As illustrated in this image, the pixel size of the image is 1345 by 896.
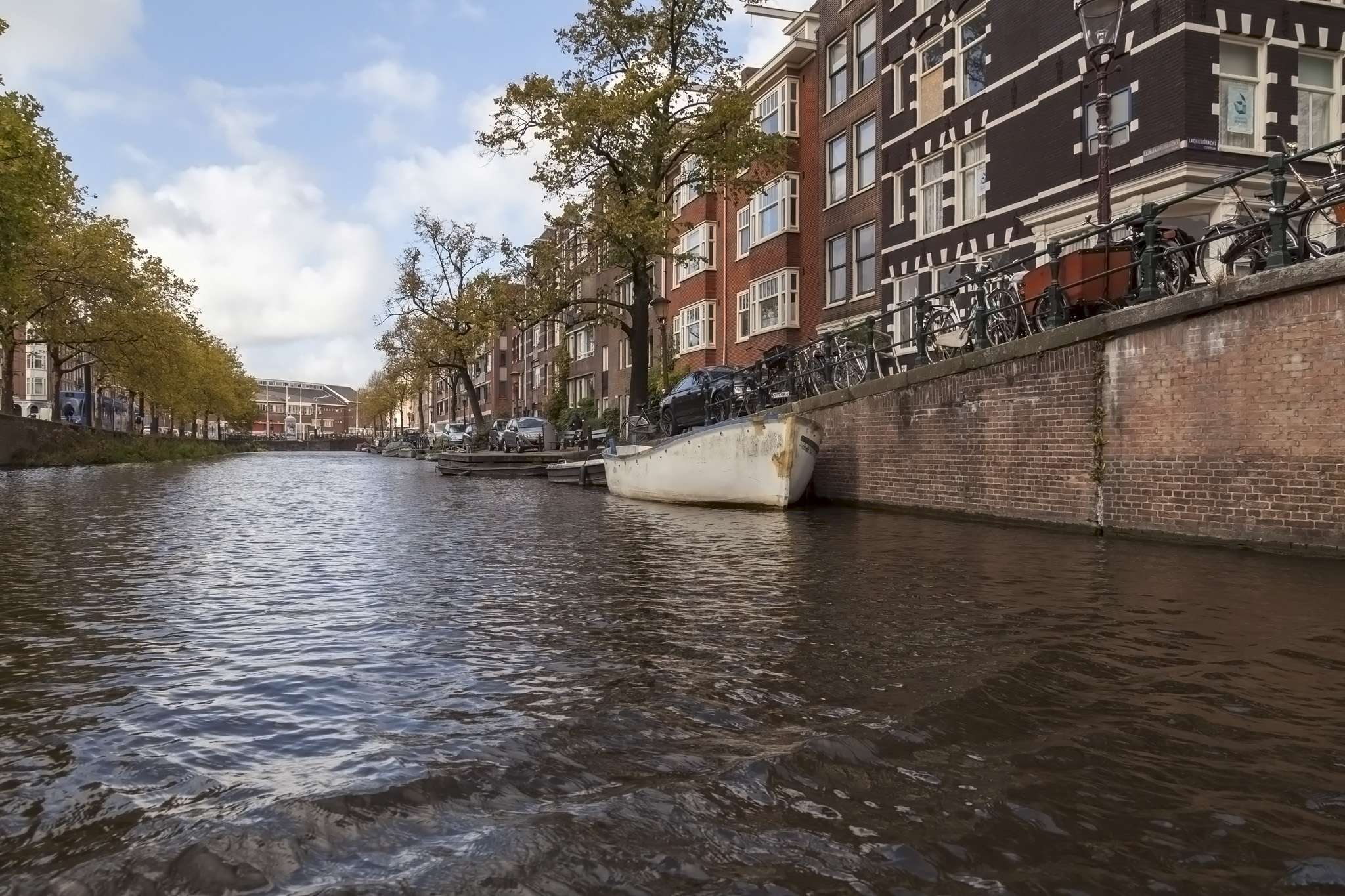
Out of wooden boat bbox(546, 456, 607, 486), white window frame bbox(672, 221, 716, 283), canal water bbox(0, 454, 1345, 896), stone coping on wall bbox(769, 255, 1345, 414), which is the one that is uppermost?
white window frame bbox(672, 221, 716, 283)

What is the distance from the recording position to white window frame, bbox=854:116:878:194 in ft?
87.6

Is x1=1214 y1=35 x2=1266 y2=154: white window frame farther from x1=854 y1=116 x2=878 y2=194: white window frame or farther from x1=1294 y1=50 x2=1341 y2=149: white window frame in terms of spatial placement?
x1=854 y1=116 x2=878 y2=194: white window frame

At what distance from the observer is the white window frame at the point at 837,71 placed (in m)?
28.2

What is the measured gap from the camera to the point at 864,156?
27.5 metres

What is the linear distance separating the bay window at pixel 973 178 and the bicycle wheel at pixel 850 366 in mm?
6430

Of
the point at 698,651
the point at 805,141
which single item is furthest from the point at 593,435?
the point at 698,651

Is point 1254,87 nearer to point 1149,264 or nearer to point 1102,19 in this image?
point 1102,19

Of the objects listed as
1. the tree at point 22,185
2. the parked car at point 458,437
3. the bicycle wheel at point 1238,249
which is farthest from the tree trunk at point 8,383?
the bicycle wheel at point 1238,249

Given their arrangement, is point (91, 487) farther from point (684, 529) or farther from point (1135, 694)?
point (1135, 694)

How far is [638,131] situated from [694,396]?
754 cm

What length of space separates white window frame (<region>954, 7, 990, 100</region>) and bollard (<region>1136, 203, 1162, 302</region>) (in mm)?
12409

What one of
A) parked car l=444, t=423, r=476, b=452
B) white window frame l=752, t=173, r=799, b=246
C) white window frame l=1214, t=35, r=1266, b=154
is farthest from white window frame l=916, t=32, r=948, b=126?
parked car l=444, t=423, r=476, b=452

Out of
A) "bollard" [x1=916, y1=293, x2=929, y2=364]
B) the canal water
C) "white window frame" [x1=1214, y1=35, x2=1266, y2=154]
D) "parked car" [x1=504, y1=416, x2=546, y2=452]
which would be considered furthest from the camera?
"parked car" [x1=504, y1=416, x2=546, y2=452]

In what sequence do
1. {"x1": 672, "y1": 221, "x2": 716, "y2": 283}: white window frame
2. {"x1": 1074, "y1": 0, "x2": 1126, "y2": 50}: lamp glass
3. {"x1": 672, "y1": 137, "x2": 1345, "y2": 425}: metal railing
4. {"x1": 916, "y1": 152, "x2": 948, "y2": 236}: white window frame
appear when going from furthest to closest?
{"x1": 672, "y1": 221, "x2": 716, "y2": 283}: white window frame
{"x1": 916, "y1": 152, "x2": 948, "y2": 236}: white window frame
{"x1": 1074, "y1": 0, "x2": 1126, "y2": 50}: lamp glass
{"x1": 672, "y1": 137, "x2": 1345, "y2": 425}: metal railing
